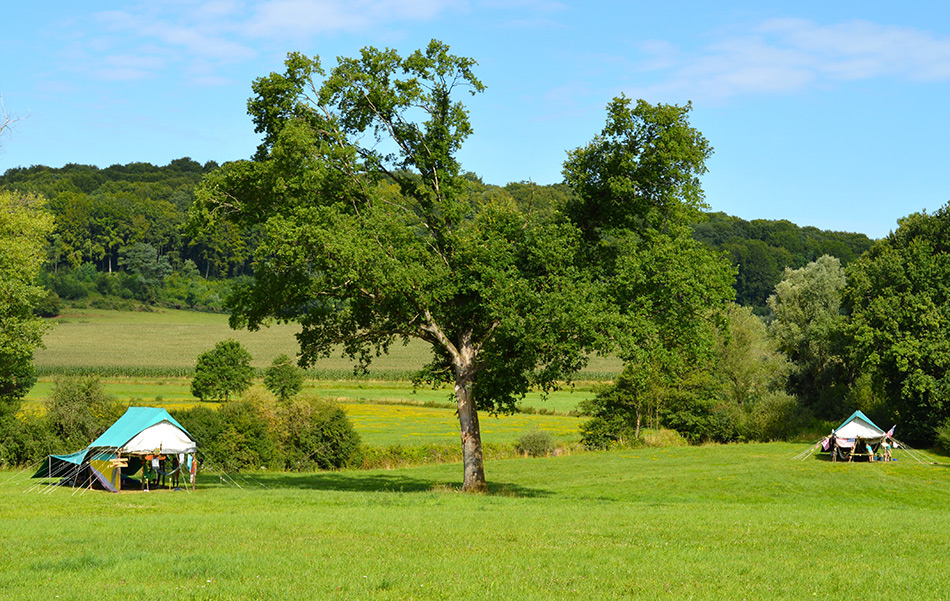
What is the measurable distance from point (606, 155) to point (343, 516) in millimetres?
14441

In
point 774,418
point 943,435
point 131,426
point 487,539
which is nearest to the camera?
point 487,539

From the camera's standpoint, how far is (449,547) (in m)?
13.7

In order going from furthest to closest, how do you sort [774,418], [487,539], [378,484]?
1. [774,418]
2. [378,484]
3. [487,539]

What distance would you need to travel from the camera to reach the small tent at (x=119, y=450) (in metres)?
29.5

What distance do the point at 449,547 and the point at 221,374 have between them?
225 feet

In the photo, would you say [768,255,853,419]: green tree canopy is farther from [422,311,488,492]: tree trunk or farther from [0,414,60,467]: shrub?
[0,414,60,467]: shrub

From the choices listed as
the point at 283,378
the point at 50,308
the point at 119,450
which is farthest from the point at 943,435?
the point at 50,308

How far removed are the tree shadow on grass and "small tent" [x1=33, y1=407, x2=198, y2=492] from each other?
4.06 m

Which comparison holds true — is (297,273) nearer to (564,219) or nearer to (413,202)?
(413,202)

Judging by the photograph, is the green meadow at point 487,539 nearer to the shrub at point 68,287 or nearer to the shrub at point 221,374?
the shrub at point 221,374

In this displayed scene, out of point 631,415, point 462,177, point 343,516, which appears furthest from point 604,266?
point 631,415

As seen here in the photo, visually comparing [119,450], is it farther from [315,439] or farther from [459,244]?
[315,439]

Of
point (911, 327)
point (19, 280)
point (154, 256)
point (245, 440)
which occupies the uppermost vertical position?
point (154, 256)

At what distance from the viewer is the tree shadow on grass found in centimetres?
2909
